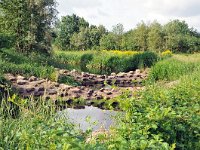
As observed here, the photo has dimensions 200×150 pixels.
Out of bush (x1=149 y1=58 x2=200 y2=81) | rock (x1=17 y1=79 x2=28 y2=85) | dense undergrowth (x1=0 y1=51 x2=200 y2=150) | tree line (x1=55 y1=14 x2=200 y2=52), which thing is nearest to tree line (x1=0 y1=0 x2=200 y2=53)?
tree line (x1=55 y1=14 x2=200 y2=52)

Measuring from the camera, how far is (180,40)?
3950 cm

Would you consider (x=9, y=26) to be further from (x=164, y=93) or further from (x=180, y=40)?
(x=180, y=40)

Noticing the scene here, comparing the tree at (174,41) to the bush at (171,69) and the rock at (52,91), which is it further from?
the rock at (52,91)

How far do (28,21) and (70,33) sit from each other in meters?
33.7

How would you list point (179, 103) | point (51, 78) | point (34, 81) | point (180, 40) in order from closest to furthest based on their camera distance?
point (179, 103)
point (34, 81)
point (51, 78)
point (180, 40)

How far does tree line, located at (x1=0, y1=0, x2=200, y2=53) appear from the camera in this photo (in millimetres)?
20125

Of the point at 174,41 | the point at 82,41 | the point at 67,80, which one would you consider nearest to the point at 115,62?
the point at 67,80

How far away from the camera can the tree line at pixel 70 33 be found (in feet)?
66.0

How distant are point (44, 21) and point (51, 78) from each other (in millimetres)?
7303

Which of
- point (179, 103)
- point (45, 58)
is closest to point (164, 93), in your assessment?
point (179, 103)

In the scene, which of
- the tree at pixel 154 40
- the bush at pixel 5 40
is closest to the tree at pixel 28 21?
the bush at pixel 5 40

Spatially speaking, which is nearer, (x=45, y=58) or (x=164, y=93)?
(x=164, y=93)

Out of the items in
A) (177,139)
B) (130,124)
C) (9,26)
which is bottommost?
(177,139)

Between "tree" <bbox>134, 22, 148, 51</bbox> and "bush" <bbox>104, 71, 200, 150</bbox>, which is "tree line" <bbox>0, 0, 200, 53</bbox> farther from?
"bush" <bbox>104, 71, 200, 150</bbox>
